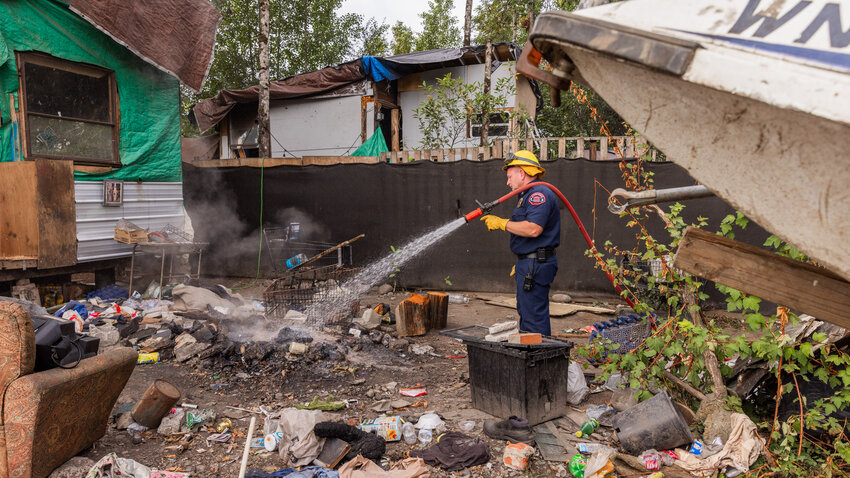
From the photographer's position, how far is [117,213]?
8.83m

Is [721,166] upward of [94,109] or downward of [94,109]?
downward

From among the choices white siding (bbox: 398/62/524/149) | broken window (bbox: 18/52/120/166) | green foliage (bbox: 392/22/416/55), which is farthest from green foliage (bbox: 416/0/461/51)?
broken window (bbox: 18/52/120/166)

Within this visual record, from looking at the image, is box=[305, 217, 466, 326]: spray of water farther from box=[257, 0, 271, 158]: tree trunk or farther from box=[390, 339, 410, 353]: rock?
box=[257, 0, 271, 158]: tree trunk

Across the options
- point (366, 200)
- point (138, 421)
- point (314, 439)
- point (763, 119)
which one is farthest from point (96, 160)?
point (763, 119)

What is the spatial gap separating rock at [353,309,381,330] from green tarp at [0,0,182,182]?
16.9ft

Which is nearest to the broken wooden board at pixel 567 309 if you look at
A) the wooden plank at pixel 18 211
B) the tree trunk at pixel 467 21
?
the wooden plank at pixel 18 211

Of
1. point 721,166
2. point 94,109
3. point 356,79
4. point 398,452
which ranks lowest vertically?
point 398,452

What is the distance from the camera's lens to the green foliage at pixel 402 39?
27.5 meters

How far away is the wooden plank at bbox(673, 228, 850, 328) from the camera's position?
1.65m

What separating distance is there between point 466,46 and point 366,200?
6.31 meters

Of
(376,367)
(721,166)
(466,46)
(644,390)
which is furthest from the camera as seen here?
(466,46)

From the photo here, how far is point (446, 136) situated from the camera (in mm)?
14695

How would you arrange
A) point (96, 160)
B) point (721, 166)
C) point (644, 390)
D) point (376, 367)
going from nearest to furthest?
point (721, 166) < point (644, 390) < point (376, 367) < point (96, 160)

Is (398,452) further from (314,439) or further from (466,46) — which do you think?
(466,46)
